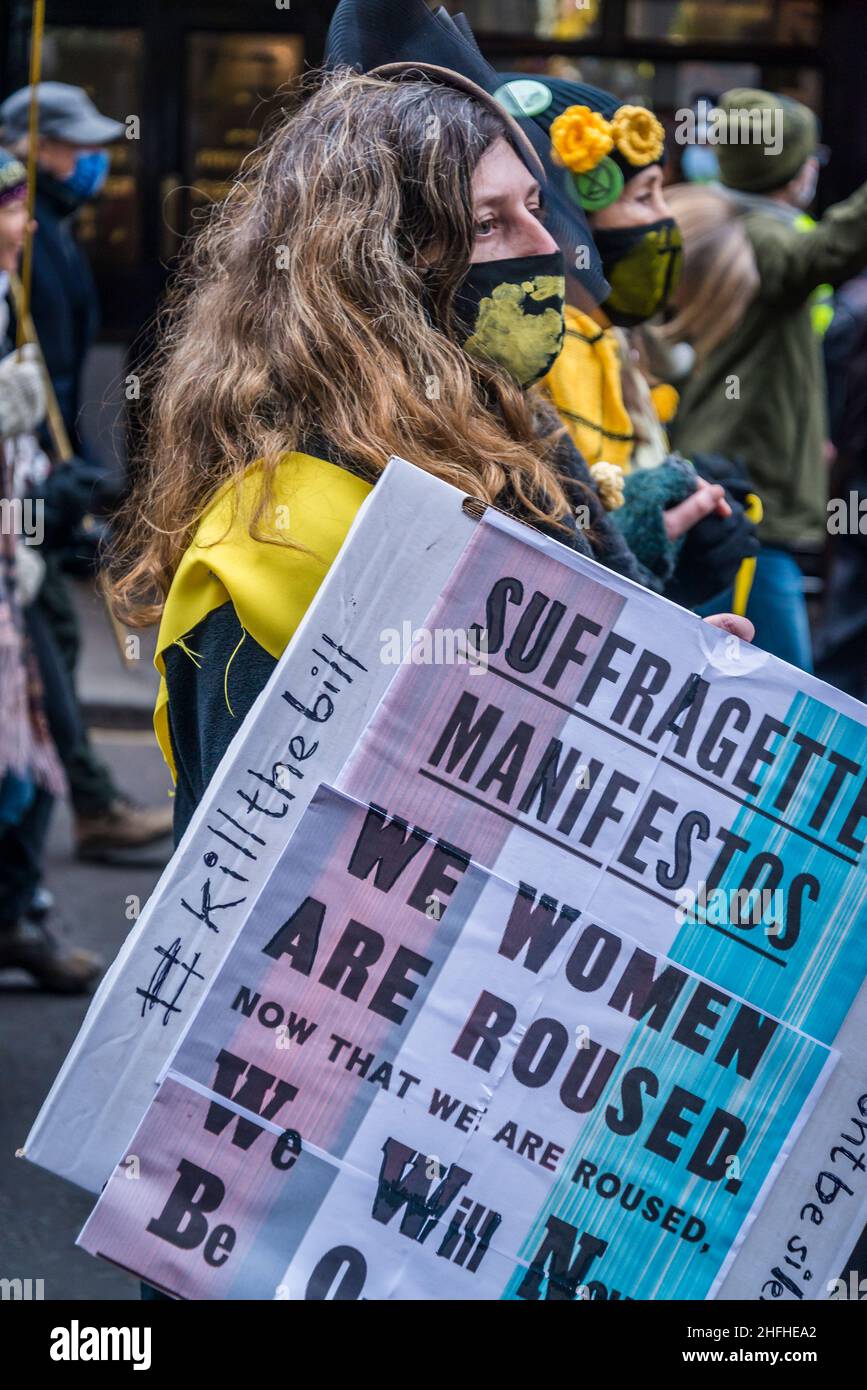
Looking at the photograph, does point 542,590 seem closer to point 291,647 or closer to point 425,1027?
point 291,647

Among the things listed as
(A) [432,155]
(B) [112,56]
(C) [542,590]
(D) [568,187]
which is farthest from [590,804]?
(B) [112,56]

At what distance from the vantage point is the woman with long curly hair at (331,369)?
72.9 inches

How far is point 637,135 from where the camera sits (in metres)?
3.30

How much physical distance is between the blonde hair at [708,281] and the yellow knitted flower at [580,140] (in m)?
1.64

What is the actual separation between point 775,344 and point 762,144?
0.64 metres

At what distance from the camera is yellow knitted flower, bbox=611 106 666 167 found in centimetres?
325

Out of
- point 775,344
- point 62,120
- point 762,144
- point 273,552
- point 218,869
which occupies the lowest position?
point 218,869

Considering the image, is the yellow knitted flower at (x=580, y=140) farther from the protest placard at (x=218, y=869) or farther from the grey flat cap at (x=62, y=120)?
the grey flat cap at (x=62, y=120)

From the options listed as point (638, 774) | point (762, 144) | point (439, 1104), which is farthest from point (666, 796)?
point (762, 144)

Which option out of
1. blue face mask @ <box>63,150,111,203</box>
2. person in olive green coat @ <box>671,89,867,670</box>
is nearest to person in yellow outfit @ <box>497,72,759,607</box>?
person in olive green coat @ <box>671,89,867,670</box>

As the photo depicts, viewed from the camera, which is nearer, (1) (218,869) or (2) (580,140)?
(1) (218,869)

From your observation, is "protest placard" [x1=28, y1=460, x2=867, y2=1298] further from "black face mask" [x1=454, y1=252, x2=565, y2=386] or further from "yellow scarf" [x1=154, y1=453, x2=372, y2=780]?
"black face mask" [x1=454, y1=252, x2=565, y2=386]

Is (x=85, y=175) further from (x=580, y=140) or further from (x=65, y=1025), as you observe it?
(x=580, y=140)
